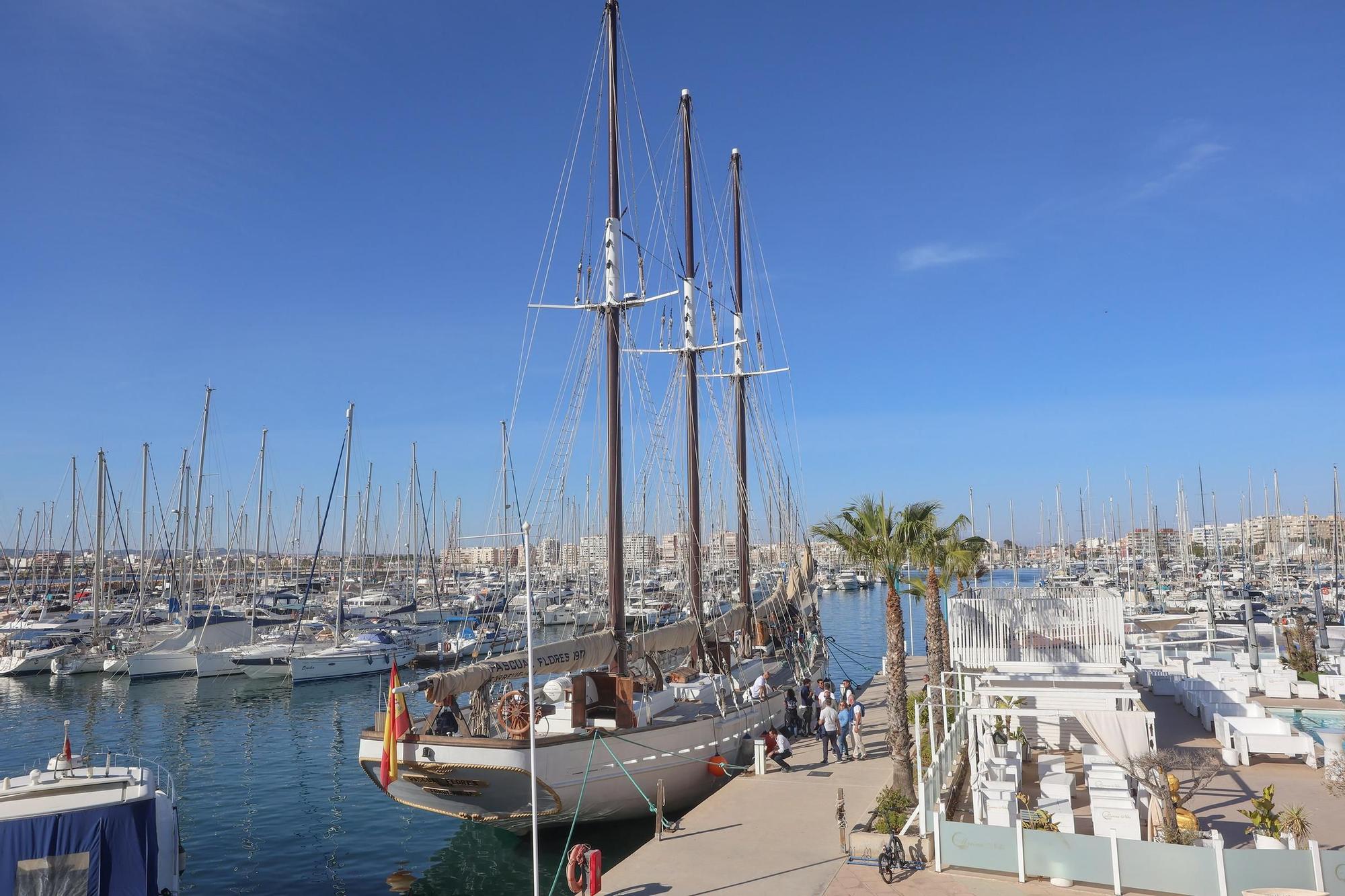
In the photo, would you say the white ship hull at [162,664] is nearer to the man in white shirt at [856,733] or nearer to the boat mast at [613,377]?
the boat mast at [613,377]

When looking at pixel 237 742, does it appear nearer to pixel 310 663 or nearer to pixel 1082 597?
pixel 310 663

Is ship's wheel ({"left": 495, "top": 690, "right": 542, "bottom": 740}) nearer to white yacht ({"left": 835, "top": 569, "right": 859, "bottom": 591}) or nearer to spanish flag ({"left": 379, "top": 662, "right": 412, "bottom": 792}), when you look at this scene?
spanish flag ({"left": 379, "top": 662, "right": 412, "bottom": 792})

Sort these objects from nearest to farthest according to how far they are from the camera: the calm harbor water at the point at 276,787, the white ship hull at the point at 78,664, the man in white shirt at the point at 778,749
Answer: the calm harbor water at the point at 276,787 < the man in white shirt at the point at 778,749 < the white ship hull at the point at 78,664

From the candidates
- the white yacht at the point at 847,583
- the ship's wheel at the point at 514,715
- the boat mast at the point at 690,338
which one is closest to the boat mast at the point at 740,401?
the boat mast at the point at 690,338

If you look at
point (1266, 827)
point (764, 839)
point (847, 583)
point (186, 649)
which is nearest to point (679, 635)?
point (764, 839)

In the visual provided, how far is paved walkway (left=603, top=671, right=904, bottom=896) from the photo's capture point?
44.9 feet

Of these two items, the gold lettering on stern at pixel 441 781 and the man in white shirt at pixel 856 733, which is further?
the man in white shirt at pixel 856 733

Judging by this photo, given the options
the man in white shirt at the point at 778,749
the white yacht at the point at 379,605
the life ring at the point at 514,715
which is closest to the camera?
the life ring at the point at 514,715

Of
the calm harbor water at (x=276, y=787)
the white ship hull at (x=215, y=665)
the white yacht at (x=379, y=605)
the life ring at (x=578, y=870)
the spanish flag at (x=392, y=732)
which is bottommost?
the calm harbor water at (x=276, y=787)

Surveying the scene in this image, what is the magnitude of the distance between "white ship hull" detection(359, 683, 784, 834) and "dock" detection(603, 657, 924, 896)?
1618mm

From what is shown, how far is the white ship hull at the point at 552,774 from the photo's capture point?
17828mm

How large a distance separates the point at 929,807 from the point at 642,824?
360 inches

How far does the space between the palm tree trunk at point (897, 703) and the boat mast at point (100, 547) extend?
54.9 metres

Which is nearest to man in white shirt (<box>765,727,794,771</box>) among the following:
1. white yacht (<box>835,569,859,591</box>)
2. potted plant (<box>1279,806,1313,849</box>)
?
potted plant (<box>1279,806,1313,849</box>)
